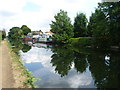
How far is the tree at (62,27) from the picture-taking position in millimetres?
51969

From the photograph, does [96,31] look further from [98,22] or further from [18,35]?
[18,35]

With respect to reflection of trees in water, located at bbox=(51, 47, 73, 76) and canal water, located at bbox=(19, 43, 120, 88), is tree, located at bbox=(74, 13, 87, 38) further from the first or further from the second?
canal water, located at bbox=(19, 43, 120, 88)

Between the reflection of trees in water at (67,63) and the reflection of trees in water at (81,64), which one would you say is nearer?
the reflection of trees in water at (67,63)

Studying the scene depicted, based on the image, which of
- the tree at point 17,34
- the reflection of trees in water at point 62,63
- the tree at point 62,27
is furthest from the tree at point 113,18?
the tree at point 17,34

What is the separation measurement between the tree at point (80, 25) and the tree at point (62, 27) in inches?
126

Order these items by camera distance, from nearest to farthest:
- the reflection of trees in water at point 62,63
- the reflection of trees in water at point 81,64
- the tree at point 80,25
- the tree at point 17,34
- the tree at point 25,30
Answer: the reflection of trees in water at point 62,63
the reflection of trees in water at point 81,64
the tree at point 80,25
the tree at point 17,34
the tree at point 25,30

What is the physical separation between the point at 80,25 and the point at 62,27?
6.27m

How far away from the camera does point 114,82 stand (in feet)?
35.0

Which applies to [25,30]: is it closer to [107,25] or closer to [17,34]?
[17,34]

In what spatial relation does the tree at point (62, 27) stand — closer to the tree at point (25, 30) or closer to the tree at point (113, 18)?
the tree at point (113, 18)

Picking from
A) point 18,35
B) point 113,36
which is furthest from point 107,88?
point 18,35

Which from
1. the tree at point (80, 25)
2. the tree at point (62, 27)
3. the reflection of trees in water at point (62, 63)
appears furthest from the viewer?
the tree at point (80, 25)

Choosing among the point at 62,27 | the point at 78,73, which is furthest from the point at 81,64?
the point at 62,27

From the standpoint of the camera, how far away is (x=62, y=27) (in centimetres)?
5306
